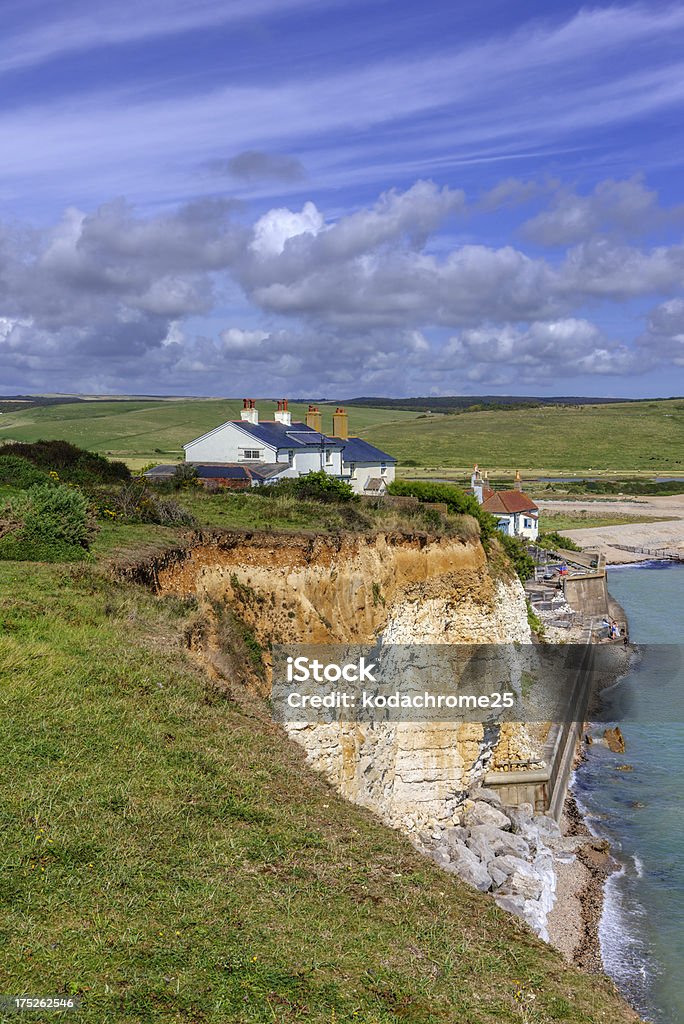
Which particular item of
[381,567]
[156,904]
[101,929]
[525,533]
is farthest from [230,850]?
[525,533]

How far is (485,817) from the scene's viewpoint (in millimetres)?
26094

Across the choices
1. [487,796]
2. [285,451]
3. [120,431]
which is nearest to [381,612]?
[487,796]

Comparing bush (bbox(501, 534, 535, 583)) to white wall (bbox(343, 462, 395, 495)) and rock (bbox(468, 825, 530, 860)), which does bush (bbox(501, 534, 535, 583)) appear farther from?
rock (bbox(468, 825, 530, 860))

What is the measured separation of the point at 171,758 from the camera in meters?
10.5

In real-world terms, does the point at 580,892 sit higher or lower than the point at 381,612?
lower

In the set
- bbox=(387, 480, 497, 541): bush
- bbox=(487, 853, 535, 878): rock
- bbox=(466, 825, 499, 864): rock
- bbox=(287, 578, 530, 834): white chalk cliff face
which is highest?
bbox=(387, 480, 497, 541): bush

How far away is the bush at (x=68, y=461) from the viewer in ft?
99.0

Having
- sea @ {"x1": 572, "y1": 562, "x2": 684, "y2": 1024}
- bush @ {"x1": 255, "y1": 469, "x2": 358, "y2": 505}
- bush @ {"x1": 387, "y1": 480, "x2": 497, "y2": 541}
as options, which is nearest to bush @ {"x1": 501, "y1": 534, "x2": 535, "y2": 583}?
bush @ {"x1": 387, "y1": 480, "x2": 497, "y2": 541}

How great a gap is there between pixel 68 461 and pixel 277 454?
20883mm

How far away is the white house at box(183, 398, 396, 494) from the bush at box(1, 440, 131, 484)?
15.3 meters

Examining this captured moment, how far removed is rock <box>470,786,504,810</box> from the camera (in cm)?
2708

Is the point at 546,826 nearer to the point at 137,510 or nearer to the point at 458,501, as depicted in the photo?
the point at 458,501

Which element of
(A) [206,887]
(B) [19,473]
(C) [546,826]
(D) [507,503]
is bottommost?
(C) [546,826]

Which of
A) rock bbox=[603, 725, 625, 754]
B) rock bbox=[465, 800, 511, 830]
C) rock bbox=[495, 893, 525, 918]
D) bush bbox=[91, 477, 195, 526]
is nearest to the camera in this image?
rock bbox=[495, 893, 525, 918]
